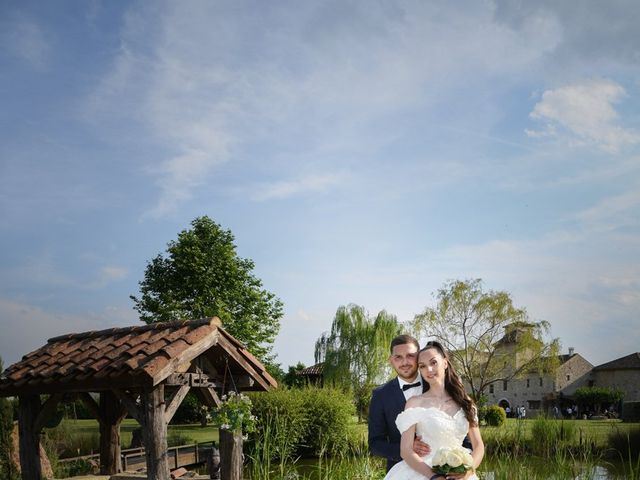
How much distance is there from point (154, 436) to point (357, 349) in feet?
101

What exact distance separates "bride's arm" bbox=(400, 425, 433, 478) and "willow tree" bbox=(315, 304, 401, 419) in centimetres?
3423

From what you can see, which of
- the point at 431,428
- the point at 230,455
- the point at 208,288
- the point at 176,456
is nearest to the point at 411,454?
the point at 431,428

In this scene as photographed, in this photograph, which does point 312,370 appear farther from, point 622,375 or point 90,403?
point 90,403

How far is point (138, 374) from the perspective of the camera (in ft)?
27.2

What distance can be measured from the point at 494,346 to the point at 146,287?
2096cm

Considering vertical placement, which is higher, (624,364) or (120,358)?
(120,358)

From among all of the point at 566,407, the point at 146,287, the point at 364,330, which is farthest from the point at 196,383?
the point at 566,407

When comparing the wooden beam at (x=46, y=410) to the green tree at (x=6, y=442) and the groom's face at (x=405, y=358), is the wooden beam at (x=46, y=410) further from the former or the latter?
the groom's face at (x=405, y=358)

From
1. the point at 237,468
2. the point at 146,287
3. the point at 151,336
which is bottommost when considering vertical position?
the point at 237,468

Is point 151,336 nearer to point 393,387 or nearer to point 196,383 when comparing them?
point 196,383

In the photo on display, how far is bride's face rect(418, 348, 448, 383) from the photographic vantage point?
13.1 ft

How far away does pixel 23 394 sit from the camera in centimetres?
1008

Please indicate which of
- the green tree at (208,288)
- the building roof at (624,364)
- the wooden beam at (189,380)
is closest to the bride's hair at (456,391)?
the wooden beam at (189,380)

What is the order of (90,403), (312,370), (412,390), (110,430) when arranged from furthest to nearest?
1. (312,370)
2. (110,430)
3. (90,403)
4. (412,390)
